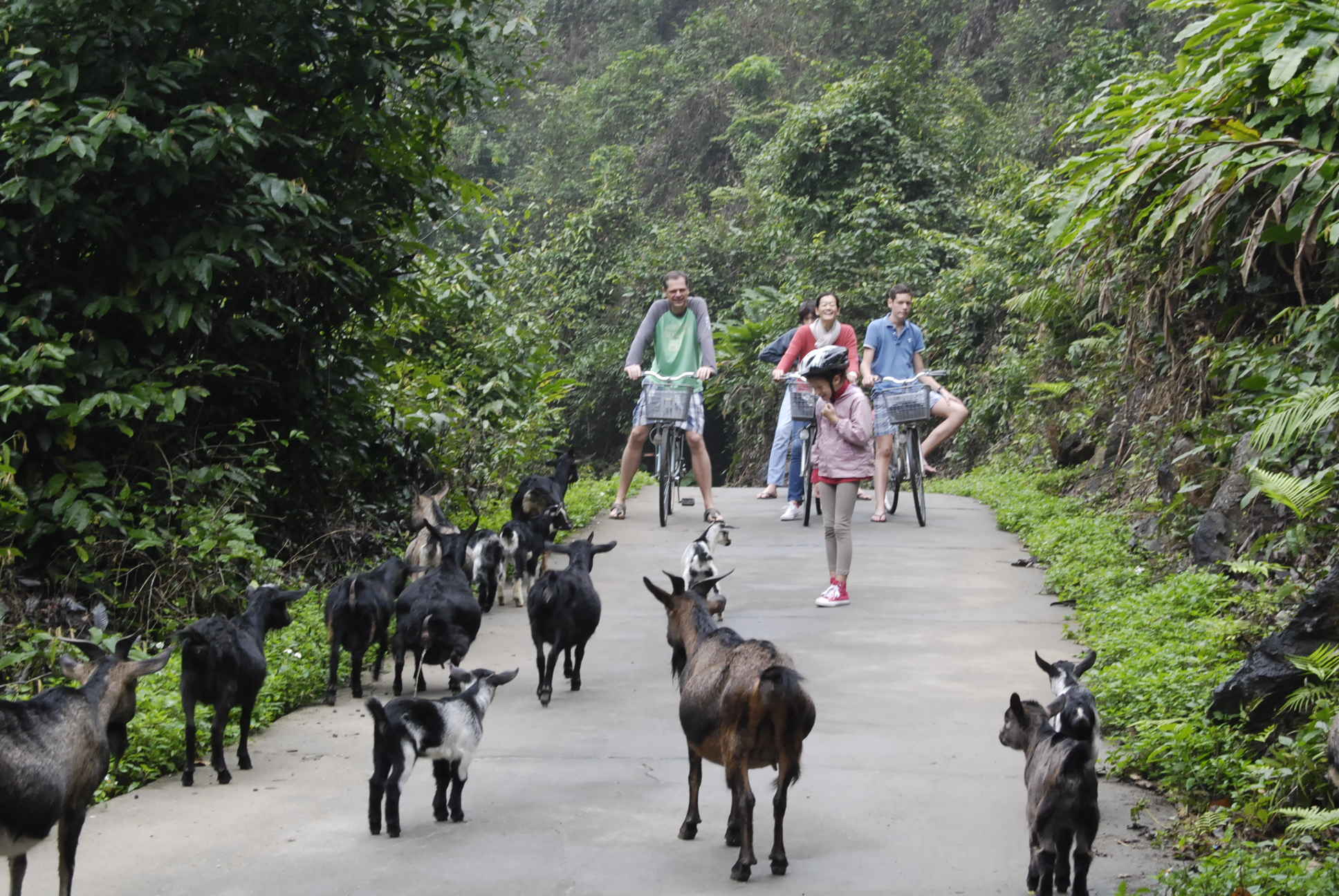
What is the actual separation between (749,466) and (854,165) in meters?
6.49

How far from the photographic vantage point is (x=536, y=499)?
38.4 ft

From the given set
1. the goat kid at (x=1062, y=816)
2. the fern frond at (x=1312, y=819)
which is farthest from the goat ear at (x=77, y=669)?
the fern frond at (x=1312, y=819)

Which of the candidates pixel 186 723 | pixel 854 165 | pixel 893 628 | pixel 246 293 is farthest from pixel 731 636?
pixel 854 165

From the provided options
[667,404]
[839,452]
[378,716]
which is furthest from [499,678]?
[667,404]

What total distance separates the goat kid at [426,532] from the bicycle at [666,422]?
7.83 ft

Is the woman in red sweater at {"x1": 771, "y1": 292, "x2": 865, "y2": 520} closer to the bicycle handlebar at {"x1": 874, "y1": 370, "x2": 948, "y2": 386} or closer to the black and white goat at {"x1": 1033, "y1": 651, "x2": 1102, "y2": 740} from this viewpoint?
the bicycle handlebar at {"x1": 874, "y1": 370, "x2": 948, "y2": 386}

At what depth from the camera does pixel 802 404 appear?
1430 cm

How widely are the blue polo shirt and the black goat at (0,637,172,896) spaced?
30.8 feet

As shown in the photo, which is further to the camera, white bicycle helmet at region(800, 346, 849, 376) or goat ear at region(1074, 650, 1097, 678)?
white bicycle helmet at region(800, 346, 849, 376)

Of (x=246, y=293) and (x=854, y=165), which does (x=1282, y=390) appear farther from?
(x=854, y=165)

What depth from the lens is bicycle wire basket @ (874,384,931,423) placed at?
13.2m

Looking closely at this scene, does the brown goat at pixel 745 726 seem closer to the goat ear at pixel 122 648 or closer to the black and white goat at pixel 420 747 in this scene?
the black and white goat at pixel 420 747

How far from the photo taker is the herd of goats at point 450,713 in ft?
15.6

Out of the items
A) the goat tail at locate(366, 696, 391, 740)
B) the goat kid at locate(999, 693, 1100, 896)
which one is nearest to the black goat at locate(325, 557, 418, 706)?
the goat tail at locate(366, 696, 391, 740)
